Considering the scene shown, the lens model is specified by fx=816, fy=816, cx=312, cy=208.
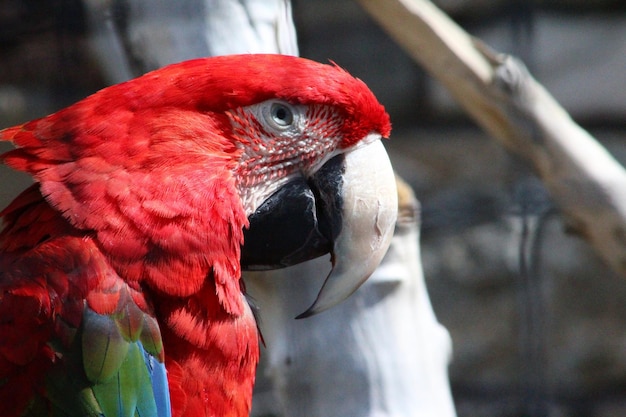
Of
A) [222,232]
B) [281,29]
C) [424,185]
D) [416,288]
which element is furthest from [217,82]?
[424,185]

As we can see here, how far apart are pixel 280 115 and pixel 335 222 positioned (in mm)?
149

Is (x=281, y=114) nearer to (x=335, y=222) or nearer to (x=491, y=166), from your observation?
(x=335, y=222)

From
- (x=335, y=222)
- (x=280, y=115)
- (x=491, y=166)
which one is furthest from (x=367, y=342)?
(x=491, y=166)

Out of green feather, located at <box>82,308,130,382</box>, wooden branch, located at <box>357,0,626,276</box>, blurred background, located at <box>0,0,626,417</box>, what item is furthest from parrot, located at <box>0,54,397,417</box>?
blurred background, located at <box>0,0,626,417</box>

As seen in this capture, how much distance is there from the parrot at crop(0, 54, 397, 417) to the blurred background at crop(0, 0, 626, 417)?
1.21 m

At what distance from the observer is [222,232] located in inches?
36.6

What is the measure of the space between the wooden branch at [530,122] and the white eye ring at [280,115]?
1.46 feet

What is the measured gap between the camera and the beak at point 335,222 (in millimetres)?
996

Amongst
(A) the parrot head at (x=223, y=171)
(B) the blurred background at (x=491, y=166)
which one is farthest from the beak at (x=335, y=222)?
(B) the blurred background at (x=491, y=166)

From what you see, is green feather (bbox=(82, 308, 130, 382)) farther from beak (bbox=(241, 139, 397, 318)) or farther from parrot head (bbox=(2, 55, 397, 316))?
beak (bbox=(241, 139, 397, 318))

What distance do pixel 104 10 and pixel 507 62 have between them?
25.3 inches

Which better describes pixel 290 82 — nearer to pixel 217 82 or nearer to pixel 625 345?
pixel 217 82

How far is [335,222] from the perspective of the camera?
995 millimetres

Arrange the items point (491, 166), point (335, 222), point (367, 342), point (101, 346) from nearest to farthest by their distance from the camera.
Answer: point (101, 346) → point (335, 222) → point (367, 342) → point (491, 166)
